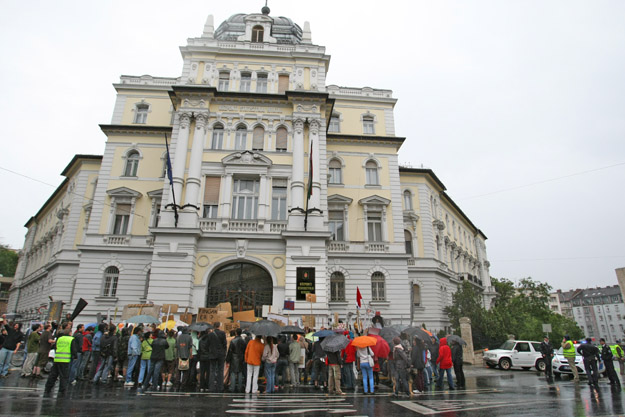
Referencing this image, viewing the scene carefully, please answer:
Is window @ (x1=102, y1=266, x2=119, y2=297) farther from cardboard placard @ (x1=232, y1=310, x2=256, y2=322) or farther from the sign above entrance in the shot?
the sign above entrance

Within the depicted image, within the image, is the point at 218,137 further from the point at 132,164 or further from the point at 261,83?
the point at 132,164

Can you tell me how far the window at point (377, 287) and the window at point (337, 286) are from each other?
7.23 ft

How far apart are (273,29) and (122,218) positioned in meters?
19.5

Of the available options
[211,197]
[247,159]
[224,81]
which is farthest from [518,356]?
[224,81]

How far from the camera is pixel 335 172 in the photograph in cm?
3162

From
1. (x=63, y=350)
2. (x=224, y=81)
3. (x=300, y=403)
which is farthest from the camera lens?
(x=224, y=81)

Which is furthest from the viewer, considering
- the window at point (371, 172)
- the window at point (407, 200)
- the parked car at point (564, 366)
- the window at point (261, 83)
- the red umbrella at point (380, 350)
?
the window at point (407, 200)

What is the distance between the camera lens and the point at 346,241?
2956cm

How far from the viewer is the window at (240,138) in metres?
26.0

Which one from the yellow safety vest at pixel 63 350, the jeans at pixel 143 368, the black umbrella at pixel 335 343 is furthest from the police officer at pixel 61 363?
the black umbrella at pixel 335 343

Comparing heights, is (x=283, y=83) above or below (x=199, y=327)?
above

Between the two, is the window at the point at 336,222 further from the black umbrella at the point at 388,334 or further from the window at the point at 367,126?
the black umbrella at the point at 388,334

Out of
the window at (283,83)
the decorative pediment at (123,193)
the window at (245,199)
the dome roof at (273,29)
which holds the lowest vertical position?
the window at (245,199)

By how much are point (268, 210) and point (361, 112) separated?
14.3m
